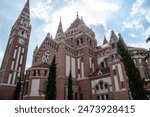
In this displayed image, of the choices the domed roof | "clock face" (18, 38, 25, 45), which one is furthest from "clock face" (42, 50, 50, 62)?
the domed roof

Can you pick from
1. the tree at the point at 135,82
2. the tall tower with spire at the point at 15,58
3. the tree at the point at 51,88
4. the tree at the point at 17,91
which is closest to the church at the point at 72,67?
the tall tower with spire at the point at 15,58

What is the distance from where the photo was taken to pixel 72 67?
121 ft

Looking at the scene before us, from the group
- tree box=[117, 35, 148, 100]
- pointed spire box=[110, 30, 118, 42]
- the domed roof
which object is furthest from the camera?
the domed roof

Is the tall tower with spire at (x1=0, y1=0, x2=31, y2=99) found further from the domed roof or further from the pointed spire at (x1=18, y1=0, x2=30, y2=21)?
the domed roof

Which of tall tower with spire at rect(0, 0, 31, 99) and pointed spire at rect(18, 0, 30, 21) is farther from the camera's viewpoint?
pointed spire at rect(18, 0, 30, 21)

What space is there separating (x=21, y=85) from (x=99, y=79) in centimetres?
2152

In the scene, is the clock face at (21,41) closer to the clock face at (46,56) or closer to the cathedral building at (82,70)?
the cathedral building at (82,70)

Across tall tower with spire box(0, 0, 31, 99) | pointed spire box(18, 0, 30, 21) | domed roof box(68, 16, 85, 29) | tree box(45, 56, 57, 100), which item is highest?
pointed spire box(18, 0, 30, 21)

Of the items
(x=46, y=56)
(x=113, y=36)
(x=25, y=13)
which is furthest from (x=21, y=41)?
(x=113, y=36)

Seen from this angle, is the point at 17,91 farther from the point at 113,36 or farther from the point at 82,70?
the point at 113,36

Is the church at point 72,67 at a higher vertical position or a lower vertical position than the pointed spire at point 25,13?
lower

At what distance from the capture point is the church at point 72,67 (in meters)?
29.9

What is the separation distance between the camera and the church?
29859mm

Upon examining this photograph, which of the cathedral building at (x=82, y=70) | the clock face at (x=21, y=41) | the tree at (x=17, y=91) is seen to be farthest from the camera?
the clock face at (x=21, y=41)
